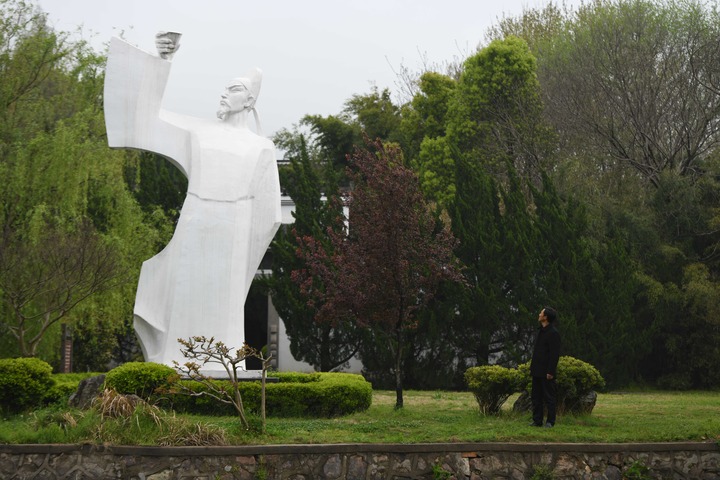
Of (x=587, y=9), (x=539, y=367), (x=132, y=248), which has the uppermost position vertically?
(x=587, y=9)

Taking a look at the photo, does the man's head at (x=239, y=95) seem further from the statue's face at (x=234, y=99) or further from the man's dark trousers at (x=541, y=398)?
the man's dark trousers at (x=541, y=398)

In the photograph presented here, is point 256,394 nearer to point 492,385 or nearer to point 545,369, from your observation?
point 492,385

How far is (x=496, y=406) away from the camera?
1286 cm

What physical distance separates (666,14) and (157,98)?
57.4 ft

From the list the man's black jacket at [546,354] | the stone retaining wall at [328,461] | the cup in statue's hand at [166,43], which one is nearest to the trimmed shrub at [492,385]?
the man's black jacket at [546,354]

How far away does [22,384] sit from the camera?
12.3 meters

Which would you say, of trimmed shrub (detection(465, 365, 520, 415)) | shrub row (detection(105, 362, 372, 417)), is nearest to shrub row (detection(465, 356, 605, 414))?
trimmed shrub (detection(465, 365, 520, 415))

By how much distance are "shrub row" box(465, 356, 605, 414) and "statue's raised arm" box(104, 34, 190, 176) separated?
5.70 m

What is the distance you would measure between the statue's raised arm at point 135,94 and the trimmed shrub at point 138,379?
336 cm

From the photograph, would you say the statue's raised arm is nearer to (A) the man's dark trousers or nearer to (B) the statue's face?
(B) the statue's face

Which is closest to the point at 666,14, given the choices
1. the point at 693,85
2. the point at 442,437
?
the point at 693,85

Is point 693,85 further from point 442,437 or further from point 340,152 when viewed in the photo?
point 442,437

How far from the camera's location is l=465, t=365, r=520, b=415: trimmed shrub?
41.0 feet

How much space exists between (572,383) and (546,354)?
927 mm
